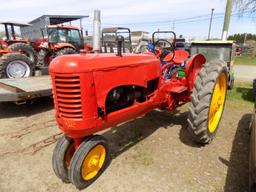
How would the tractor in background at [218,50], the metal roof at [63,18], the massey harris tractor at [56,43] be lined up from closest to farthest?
the tractor in background at [218,50] < the massey harris tractor at [56,43] < the metal roof at [63,18]

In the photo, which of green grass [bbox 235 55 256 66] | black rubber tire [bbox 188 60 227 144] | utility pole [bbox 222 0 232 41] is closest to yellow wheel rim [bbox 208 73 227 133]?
black rubber tire [bbox 188 60 227 144]

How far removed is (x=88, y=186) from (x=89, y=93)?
44.4 inches

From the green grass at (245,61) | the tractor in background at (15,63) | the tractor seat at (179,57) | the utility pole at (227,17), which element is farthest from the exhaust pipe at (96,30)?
the green grass at (245,61)

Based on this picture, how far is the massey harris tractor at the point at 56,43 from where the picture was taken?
8.91 meters

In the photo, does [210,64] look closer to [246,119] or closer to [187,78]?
[187,78]

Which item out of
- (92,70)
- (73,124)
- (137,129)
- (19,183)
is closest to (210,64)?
(137,129)

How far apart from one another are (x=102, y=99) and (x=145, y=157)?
1.26 meters

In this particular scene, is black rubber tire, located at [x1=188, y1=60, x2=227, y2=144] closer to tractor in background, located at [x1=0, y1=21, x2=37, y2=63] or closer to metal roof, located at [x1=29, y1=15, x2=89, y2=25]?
tractor in background, located at [x1=0, y1=21, x2=37, y2=63]

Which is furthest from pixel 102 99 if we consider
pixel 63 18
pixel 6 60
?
pixel 63 18

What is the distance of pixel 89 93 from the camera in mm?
2424

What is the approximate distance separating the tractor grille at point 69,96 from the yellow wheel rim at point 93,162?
21.4 inches

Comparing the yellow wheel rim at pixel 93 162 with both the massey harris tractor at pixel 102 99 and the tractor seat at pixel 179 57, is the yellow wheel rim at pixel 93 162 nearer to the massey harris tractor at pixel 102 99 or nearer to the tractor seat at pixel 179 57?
the massey harris tractor at pixel 102 99

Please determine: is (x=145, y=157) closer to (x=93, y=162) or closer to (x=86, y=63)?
(x=93, y=162)

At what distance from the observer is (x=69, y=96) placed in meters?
2.37
